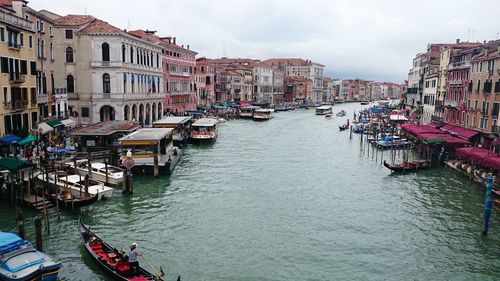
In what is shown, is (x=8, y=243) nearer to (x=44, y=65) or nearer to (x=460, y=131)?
(x=44, y=65)

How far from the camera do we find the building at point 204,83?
68000 millimetres

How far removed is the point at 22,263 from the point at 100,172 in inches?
426

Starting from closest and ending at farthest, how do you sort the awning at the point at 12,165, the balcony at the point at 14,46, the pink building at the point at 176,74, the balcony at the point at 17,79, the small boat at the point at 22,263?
the small boat at the point at 22,263 < the awning at the point at 12,165 < the balcony at the point at 14,46 < the balcony at the point at 17,79 < the pink building at the point at 176,74

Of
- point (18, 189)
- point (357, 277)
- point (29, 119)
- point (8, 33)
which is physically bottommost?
point (357, 277)

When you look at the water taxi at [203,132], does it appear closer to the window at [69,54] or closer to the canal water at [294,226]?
the canal water at [294,226]

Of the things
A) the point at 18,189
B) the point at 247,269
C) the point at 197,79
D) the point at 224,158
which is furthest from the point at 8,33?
the point at 197,79

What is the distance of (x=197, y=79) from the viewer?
67.5 m

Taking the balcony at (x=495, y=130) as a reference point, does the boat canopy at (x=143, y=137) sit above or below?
below

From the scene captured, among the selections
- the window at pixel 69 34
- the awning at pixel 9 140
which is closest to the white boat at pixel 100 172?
the awning at pixel 9 140

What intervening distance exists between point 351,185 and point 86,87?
24057mm

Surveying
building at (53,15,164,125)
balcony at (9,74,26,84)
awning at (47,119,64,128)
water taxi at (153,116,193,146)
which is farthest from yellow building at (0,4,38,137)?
water taxi at (153,116,193,146)

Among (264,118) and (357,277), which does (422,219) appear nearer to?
(357,277)

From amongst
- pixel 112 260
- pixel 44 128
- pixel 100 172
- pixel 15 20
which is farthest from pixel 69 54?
pixel 112 260

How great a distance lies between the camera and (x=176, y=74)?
5634 centimetres
